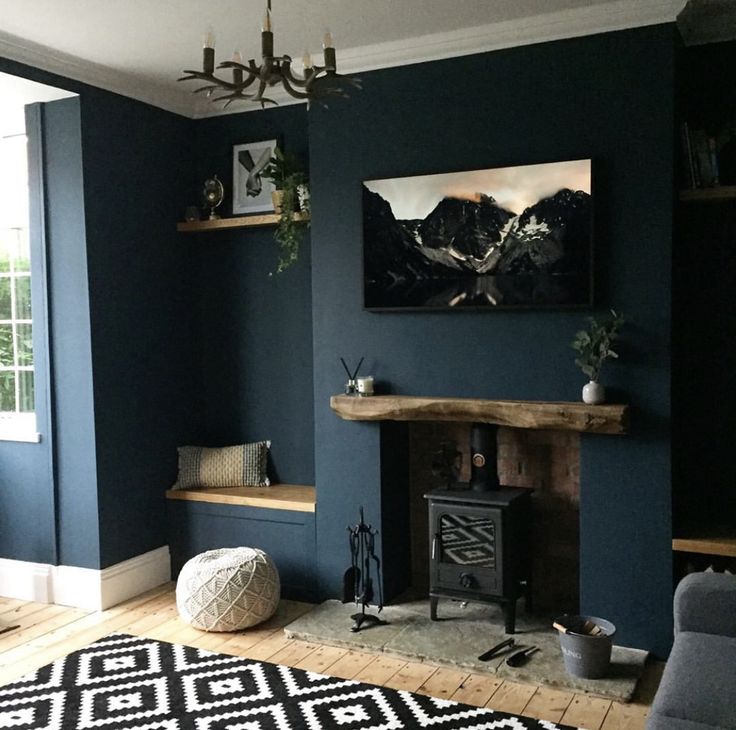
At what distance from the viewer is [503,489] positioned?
152 inches

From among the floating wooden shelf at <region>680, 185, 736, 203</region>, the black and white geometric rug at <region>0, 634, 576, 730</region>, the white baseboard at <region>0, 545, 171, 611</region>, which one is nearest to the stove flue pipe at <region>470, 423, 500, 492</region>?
the black and white geometric rug at <region>0, 634, 576, 730</region>

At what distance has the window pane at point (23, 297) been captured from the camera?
447 centimetres

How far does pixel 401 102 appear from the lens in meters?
3.86

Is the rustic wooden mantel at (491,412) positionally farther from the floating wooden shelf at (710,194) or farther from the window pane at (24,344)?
the window pane at (24,344)

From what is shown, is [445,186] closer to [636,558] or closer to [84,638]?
[636,558]

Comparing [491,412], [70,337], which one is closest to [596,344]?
[491,412]

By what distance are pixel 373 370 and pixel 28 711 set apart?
6.65 feet

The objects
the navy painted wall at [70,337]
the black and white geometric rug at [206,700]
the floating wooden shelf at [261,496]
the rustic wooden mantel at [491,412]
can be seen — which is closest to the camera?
the black and white geometric rug at [206,700]

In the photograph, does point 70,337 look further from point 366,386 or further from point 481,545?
point 481,545

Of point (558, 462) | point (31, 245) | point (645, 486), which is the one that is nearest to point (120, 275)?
point (31, 245)

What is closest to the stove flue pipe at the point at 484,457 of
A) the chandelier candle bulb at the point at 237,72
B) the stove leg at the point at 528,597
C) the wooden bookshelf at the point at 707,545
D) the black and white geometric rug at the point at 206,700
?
the stove leg at the point at 528,597

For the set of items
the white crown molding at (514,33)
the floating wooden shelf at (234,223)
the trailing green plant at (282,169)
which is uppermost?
the white crown molding at (514,33)

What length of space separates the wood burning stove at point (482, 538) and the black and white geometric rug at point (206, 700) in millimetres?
649

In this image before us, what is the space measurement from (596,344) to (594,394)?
8.1 inches
